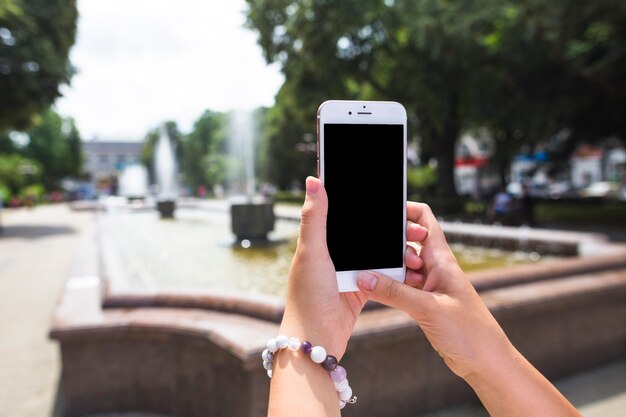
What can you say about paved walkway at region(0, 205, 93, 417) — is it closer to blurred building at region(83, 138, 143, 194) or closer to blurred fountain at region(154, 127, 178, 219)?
blurred fountain at region(154, 127, 178, 219)

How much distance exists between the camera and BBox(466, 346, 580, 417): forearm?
1.18 metres

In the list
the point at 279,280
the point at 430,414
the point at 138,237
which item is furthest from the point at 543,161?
the point at 430,414

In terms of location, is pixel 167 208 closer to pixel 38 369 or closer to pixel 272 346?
pixel 38 369

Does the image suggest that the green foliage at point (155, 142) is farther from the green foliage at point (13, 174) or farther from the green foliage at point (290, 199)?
the green foliage at point (290, 199)

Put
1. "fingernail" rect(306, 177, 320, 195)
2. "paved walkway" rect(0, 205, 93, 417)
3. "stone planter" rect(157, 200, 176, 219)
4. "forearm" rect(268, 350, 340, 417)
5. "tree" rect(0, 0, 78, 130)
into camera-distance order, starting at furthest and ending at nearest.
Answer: "stone planter" rect(157, 200, 176, 219) < "tree" rect(0, 0, 78, 130) < "paved walkway" rect(0, 205, 93, 417) < "fingernail" rect(306, 177, 320, 195) < "forearm" rect(268, 350, 340, 417)

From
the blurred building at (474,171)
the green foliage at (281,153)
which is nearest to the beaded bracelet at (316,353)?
the blurred building at (474,171)

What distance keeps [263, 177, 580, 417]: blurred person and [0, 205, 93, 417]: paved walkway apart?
4.16 meters

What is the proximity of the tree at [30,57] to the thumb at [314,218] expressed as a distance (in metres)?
22.9

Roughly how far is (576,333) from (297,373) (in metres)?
4.78

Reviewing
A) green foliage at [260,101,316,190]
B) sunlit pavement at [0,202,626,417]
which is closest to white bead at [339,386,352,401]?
sunlit pavement at [0,202,626,417]

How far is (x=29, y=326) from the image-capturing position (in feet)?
23.4

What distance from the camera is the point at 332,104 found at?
1.55 meters

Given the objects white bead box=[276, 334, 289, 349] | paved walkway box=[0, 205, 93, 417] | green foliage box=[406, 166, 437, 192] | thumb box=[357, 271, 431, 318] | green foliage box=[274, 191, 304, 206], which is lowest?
green foliage box=[274, 191, 304, 206]

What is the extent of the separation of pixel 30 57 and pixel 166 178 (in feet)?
138
